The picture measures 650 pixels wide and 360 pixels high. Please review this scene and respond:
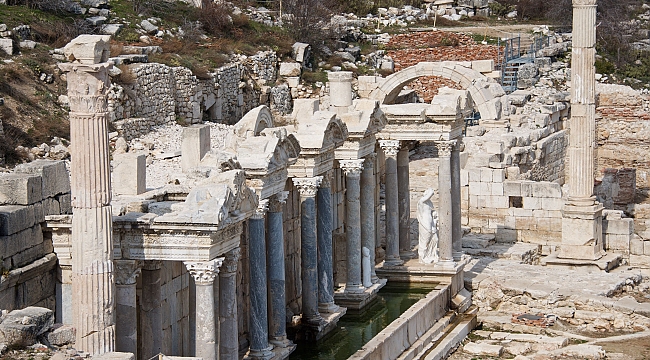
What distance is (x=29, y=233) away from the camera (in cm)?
1477

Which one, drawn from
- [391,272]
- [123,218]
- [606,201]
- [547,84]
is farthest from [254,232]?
[547,84]

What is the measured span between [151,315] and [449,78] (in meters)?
16.9

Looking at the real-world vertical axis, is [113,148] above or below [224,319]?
above

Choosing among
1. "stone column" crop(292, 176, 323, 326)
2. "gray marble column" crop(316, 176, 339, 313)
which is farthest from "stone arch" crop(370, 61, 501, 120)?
"stone column" crop(292, 176, 323, 326)

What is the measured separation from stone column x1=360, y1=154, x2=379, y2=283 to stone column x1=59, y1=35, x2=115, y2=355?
799 cm

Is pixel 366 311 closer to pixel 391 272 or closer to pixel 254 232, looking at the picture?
pixel 391 272

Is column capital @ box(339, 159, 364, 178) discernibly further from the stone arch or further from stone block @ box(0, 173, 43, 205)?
the stone arch

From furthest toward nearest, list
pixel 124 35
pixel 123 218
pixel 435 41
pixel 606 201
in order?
pixel 435 41 → pixel 124 35 → pixel 606 201 → pixel 123 218

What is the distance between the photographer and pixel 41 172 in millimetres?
15000

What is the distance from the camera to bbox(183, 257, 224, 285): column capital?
46.0ft

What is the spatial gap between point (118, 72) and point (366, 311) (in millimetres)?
11772

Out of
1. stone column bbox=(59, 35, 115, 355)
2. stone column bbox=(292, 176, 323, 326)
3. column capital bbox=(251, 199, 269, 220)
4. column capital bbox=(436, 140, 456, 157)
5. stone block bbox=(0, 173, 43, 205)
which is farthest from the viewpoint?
column capital bbox=(436, 140, 456, 157)

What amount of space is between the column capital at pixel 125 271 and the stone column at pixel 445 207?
891 centimetres

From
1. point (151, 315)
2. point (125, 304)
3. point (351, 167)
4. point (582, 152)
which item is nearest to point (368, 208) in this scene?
point (351, 167)
